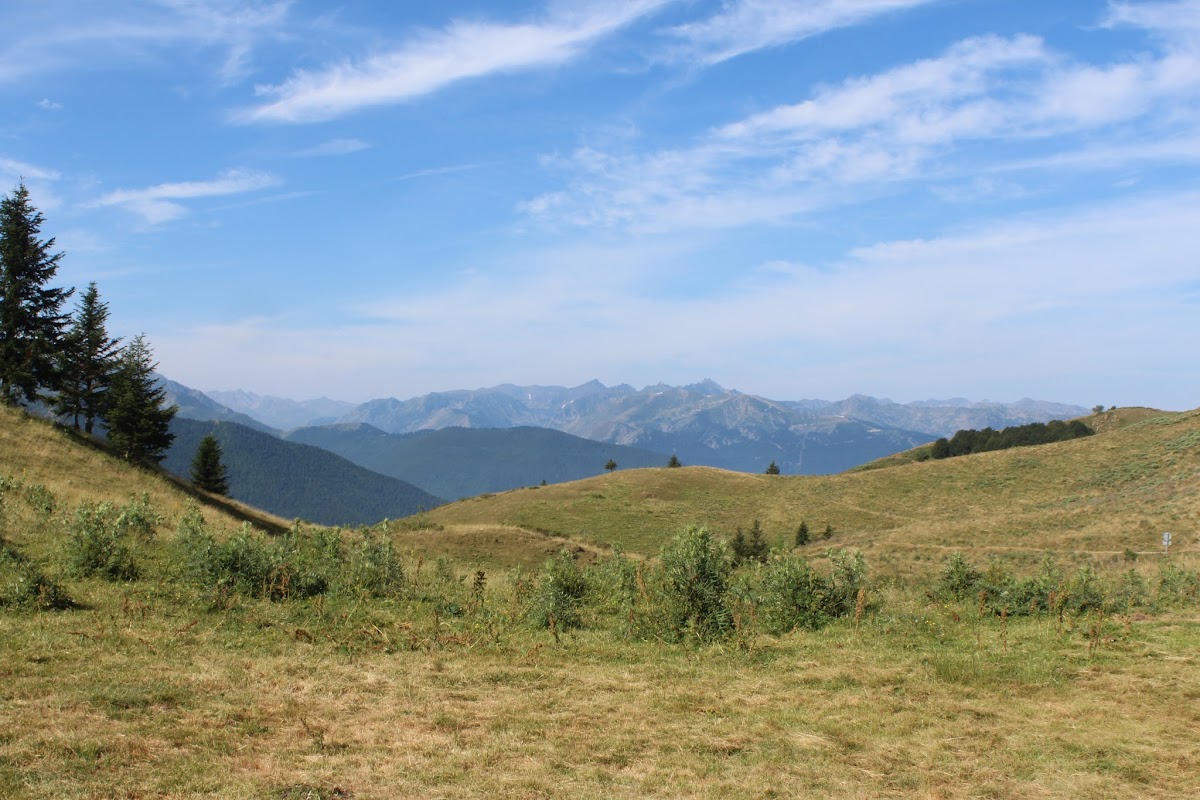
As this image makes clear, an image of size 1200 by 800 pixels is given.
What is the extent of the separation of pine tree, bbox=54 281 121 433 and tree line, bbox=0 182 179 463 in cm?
5

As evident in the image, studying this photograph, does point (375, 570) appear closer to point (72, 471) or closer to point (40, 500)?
point (40, 500)

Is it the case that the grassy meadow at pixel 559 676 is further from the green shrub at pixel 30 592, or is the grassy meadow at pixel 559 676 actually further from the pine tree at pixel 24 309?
the pine tree at pixel 24 309

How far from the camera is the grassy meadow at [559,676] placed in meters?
6.39

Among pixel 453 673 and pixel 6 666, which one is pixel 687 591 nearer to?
pixel 453 673

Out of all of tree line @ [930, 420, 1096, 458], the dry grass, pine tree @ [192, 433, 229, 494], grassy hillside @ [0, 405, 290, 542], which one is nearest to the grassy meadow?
the dry grass

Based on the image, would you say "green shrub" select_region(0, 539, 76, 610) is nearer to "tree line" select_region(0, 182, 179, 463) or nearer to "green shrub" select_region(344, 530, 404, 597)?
"green shrub" select_region(344, 530, 404, 597)

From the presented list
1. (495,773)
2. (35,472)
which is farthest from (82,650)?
(35,472)

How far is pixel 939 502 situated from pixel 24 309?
68613 mm

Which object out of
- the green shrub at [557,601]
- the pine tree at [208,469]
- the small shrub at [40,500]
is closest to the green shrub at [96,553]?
the small shrub at [40,500]

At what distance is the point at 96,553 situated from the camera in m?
14.0

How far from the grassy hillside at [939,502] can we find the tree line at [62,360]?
100.0 feet

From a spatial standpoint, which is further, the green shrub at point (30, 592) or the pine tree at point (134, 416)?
the pine tree at point (134, 416)

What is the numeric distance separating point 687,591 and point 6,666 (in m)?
9.41

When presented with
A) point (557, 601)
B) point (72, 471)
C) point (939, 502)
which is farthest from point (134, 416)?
point (939, 502)
